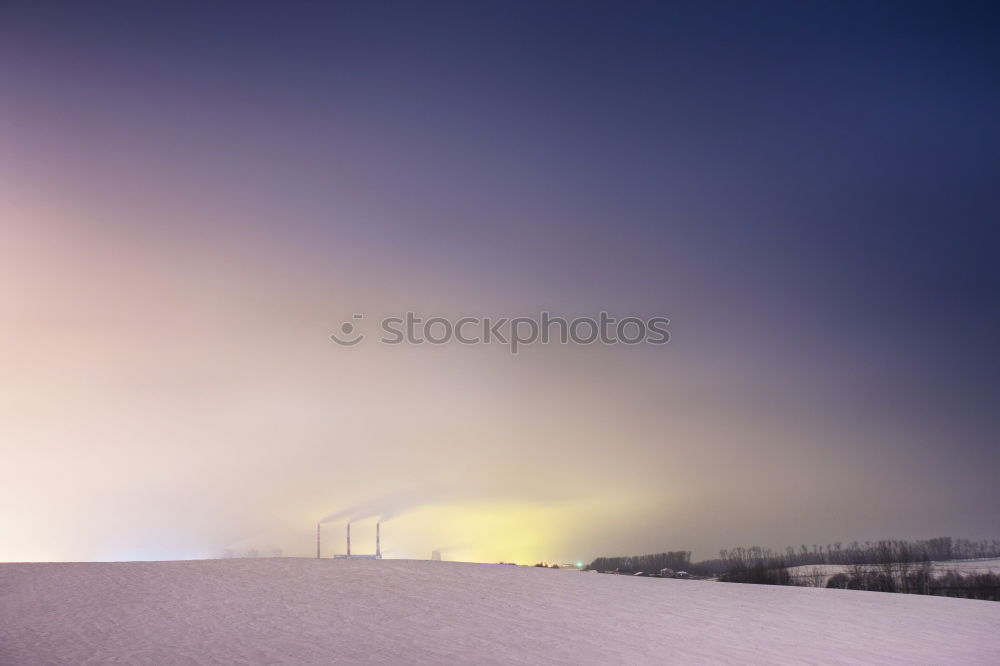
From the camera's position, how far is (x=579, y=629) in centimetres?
1770

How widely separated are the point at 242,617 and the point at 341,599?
3.24 metres

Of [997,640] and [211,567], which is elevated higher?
[211,567]

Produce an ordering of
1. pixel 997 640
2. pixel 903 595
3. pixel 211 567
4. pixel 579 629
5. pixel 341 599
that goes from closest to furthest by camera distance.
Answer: pixel 579 629, pixel 997 640, pixel 341 599, pixel 211 567, pixel 903 595

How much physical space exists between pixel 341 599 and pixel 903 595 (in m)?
20.0

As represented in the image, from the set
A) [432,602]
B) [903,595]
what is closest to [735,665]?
[432,602]

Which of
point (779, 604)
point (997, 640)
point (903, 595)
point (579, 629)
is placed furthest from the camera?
point (903, 595)

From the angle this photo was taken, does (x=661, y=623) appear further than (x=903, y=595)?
No

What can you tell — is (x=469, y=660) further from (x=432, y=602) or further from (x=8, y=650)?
(x=8, y=650)

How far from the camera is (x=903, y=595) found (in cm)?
2731

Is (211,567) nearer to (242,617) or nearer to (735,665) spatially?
(242,617)

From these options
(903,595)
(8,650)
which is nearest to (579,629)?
(8,650)

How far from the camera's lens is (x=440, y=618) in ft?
60.4

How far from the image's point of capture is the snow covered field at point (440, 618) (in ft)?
47.8

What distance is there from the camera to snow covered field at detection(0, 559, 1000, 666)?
1456 centimetres
